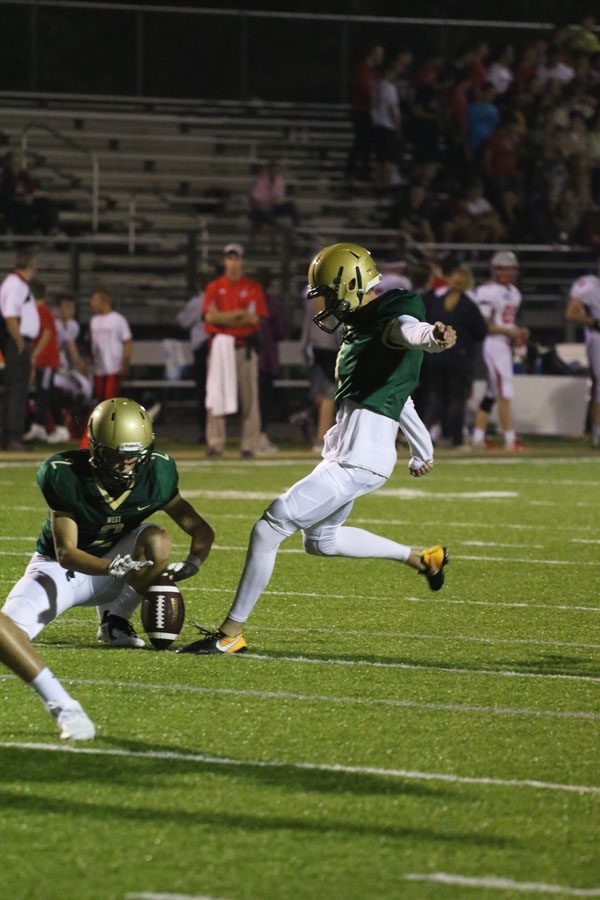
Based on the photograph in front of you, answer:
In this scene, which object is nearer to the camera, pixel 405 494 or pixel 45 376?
pixel 405 494

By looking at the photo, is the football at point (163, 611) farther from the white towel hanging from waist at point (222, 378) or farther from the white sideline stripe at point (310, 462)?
the white towel hanging from waist at point (222, 378)

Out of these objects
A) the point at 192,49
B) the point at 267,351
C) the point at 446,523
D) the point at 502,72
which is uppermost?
the point at 192,49

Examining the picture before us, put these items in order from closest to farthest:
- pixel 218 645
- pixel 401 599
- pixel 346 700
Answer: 1. pixel 346 700
2. pixel 218 645
3. pixel 401 599

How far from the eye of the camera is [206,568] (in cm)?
999

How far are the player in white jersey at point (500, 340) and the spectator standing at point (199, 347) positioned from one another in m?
2.86

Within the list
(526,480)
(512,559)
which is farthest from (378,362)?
(526,480)

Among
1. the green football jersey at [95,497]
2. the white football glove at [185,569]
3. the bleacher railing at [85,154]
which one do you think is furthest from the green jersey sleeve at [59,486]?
the bleacher railing at [85,154]

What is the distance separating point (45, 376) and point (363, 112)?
8357 millimetres

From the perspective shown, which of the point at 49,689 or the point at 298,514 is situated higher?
the point at 298,514

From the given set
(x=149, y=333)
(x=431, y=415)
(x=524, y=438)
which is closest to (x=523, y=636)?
(x=431, y=415)

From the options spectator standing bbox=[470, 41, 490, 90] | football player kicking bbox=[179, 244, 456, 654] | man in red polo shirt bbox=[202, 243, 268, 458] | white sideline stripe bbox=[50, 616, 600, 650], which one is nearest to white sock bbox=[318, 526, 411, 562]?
football player kicking bbox=[179, 244, 456, 654]

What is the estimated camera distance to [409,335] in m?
7.04

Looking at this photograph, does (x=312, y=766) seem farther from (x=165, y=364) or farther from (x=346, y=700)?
(x=165, y=364)

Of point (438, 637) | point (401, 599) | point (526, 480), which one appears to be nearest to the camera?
point (438, 637)
